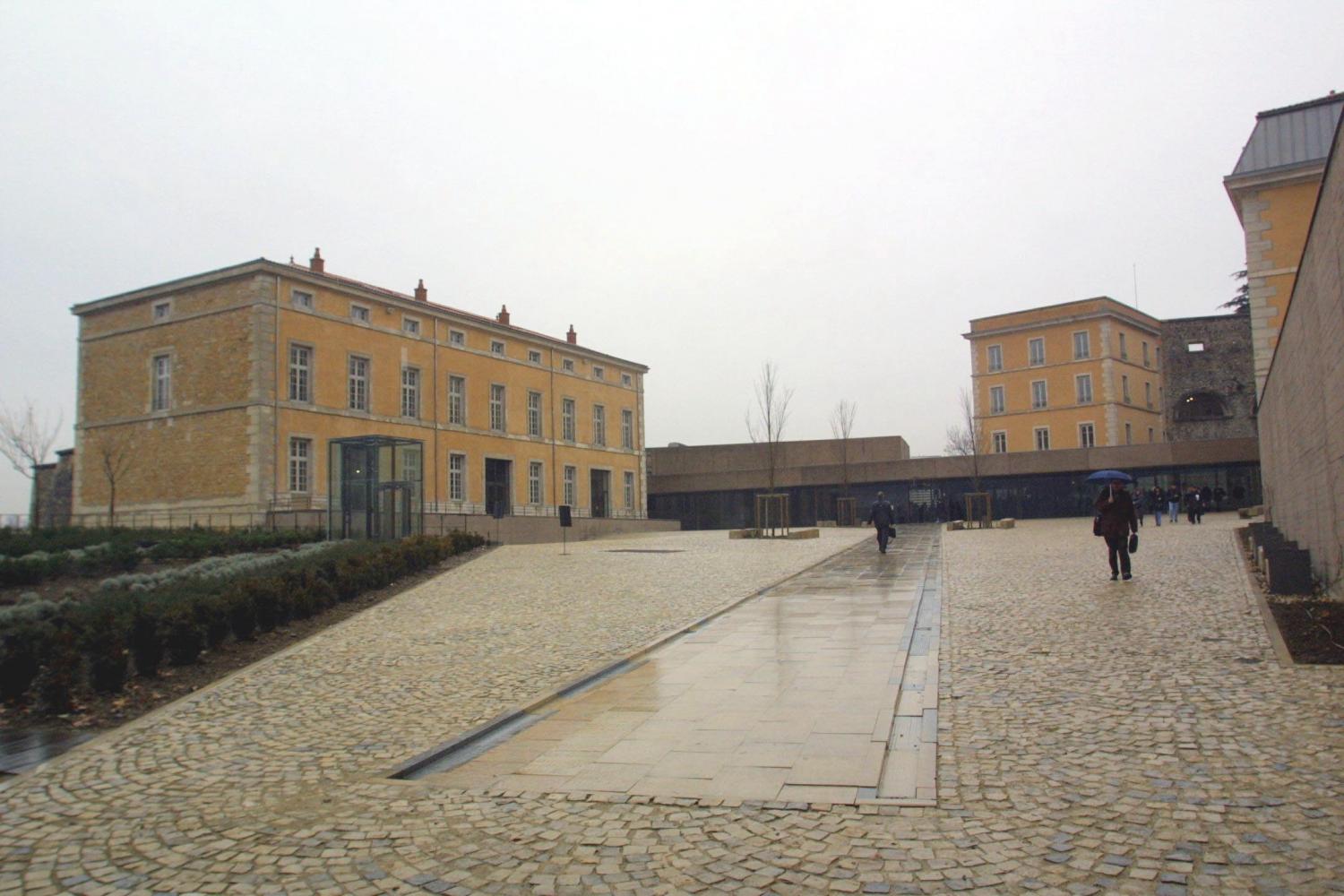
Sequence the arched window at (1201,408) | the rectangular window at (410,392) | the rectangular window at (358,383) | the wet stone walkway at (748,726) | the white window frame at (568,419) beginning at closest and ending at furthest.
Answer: the wet stone walkway at (748,726)
the rectangular window at (358,383)
the rectangular window at (410,392)
the arched window at (1201,408)
the white window frame at (568,419)

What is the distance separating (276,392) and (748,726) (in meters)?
32.8

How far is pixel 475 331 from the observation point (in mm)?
46094

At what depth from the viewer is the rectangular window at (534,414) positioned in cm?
4975

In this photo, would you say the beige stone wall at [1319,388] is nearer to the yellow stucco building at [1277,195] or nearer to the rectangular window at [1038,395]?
the yellow stucco building at [1277,195]

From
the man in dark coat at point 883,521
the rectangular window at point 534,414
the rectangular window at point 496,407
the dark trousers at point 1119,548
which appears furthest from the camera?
the rectangular window at point 534,414

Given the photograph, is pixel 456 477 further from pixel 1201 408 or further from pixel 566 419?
pixel 1201 408

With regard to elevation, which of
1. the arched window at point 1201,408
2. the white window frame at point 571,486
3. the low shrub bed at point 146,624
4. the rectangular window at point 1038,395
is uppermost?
the rectangular window at point 1038,395

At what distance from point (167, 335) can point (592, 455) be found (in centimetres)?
2291

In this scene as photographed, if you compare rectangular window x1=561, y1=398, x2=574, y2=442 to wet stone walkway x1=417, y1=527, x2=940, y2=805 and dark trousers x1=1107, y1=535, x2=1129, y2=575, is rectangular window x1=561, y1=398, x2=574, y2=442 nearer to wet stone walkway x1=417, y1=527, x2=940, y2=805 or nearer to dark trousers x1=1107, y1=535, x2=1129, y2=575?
dark trousers x1=1107, y1=535, x2=1129, y2=575

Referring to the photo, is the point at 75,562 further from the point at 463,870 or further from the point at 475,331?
the point at 475,331

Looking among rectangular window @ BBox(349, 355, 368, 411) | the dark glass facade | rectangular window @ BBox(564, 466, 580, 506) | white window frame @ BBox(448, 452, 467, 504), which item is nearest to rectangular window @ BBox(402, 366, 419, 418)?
rectangular window @ BBox(349, 355, 368, 411)

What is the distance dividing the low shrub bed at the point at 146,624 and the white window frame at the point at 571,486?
3549cm

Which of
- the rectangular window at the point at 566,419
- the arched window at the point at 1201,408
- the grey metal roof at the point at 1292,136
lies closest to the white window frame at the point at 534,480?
the rectangular window at the point at 566,419

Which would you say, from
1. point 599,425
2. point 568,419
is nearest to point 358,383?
point 568,419
